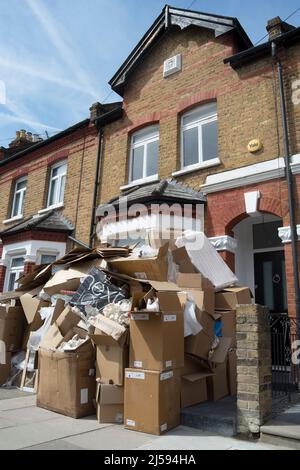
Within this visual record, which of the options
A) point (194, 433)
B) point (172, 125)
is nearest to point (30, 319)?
point (194, 433)

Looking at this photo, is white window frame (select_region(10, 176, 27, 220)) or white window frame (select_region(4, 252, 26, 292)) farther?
white window frame (select_region(10, 176, 27, 220))

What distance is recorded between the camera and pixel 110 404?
461cm

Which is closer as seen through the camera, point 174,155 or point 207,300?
point 207,300

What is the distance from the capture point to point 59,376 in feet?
16.3

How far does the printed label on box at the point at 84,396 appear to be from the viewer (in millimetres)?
4816

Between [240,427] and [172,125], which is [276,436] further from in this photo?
[172,125]

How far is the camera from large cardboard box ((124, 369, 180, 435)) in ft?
13.8

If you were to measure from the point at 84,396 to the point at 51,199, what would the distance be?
890 cm

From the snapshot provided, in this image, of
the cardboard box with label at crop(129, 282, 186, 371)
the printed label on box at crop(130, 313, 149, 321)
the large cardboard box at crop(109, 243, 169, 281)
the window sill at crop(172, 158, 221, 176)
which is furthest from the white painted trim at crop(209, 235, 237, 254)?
the printed label on box at crop(130, 313, 149, 321)

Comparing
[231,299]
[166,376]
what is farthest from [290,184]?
[166,376]

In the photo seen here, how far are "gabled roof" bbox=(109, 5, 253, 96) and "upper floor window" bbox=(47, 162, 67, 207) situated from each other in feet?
10.5

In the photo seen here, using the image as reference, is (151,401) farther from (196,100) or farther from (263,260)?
(196,100)

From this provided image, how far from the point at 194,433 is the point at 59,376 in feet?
6.13

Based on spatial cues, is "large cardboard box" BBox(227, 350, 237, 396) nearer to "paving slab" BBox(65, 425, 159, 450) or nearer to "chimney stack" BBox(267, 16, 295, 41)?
"paving slab" BBox(65, 425, 159, 450)
